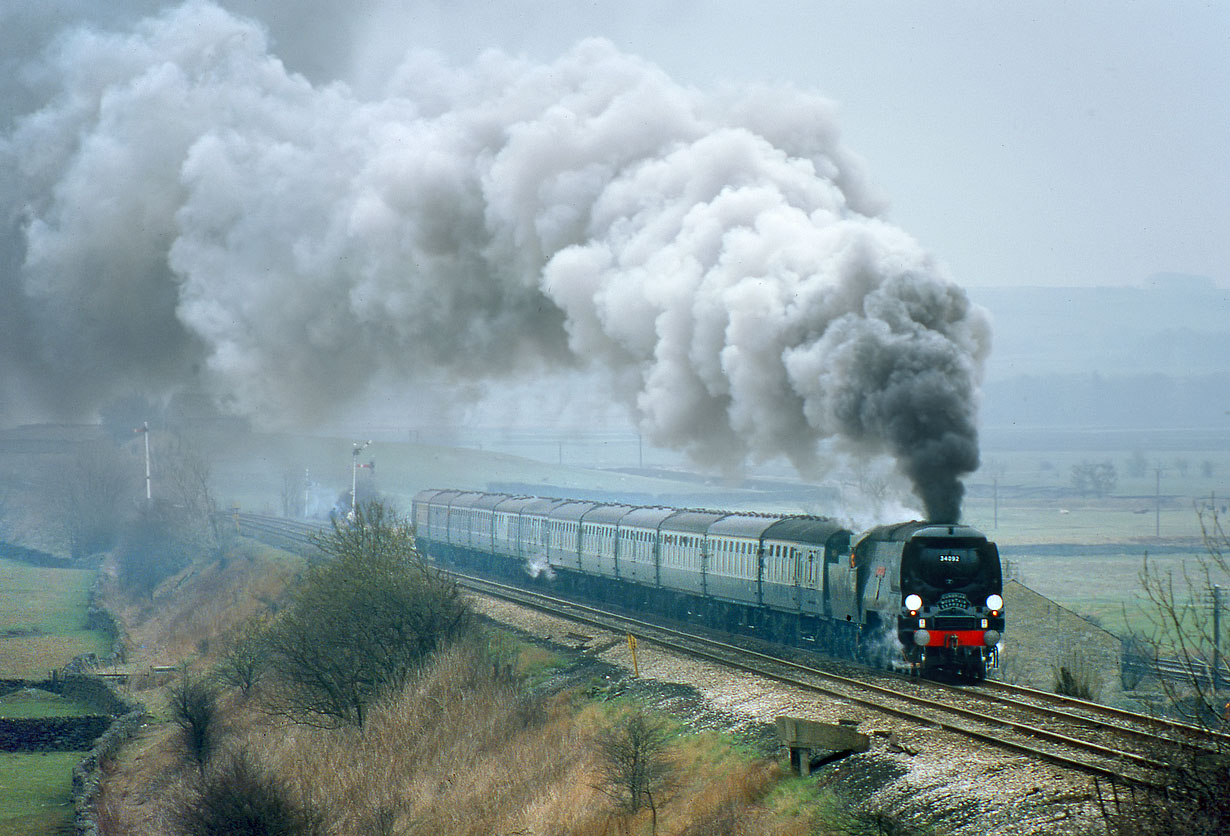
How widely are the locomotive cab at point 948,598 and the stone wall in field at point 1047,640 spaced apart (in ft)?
60.4

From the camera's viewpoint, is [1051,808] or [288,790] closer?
[1051,808]

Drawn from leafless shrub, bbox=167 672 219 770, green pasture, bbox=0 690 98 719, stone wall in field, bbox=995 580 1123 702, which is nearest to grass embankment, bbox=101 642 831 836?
leafless shrub, bbox=167 672 219 770

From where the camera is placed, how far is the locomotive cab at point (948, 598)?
18734 millimetres

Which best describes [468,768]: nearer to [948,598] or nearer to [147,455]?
[948,598]

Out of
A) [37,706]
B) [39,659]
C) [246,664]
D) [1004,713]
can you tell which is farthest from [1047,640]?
[39,659]

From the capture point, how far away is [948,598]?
61.7 ft

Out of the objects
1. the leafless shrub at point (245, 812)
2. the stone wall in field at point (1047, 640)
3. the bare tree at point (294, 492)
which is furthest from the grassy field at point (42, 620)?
the stone wall in field at point (1047, 640)

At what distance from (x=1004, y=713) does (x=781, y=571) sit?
335 inches

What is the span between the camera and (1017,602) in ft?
139

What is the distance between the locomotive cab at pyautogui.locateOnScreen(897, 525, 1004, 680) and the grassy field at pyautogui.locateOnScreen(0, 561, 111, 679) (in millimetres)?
29218

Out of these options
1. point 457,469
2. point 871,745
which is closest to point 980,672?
point 871,745

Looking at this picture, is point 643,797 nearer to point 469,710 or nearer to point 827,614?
point 469,710

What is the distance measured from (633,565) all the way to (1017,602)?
1606 cm

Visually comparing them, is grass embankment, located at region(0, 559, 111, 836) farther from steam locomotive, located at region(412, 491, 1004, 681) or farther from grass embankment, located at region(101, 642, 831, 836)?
steam locomotive, located at region(412, 491, 1004, 681)
